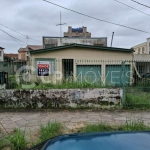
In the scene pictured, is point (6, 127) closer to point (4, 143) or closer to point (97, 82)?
point (4, 143)

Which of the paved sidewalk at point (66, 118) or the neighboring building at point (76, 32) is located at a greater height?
the neighboring building at point (76, 32)

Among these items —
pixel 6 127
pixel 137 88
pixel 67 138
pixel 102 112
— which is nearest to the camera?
pixel 67 138

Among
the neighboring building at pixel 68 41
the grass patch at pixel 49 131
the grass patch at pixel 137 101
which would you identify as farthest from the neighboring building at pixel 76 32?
the grass patch at pixel 49 131

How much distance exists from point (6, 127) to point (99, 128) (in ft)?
9.08

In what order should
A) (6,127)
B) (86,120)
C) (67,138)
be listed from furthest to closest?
(86,120)
(6,127)
(67,138)

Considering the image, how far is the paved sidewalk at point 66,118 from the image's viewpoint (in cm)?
587

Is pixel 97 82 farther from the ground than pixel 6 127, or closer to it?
farther from the ground

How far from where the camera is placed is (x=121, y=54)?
15500mm

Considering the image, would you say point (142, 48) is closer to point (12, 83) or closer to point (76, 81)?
point (76, 81)

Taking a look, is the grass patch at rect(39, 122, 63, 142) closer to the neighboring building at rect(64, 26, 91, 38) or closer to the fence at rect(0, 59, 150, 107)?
the fence at rect(0, 59, 150, 107)

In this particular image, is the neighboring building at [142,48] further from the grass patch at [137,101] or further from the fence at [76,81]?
the grass patch at [137,101]

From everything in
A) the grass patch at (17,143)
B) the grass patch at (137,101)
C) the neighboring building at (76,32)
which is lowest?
the grass patch at (17,143)

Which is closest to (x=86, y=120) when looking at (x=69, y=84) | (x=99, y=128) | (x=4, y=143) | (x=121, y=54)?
(x=99, y=128)

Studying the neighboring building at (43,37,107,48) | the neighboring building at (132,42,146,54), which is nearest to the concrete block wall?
the neighboring building at (43,37,107,48)
